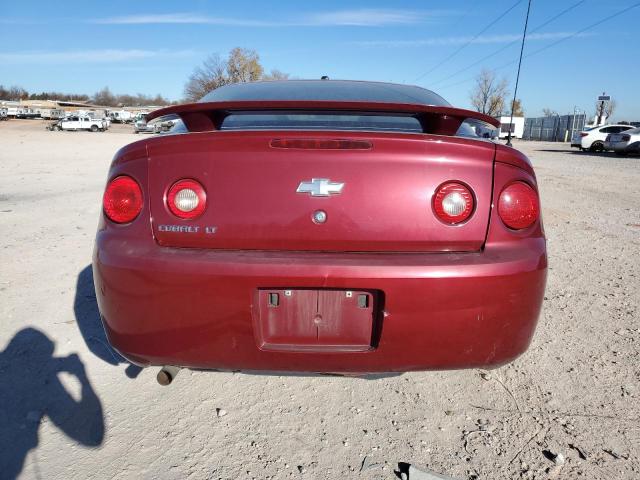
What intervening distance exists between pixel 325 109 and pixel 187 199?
2.18 ft

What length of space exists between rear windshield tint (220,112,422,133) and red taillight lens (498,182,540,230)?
0.44m

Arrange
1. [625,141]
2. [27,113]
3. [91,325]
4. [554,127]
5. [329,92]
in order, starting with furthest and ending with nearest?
[27,113] < [554,127] < [625,141] < [91,325] < [329,92]

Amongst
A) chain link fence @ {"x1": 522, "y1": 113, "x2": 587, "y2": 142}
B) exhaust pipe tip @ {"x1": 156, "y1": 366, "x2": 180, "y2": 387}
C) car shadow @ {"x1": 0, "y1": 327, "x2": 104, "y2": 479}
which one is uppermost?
exhaust pipe tip @ {"x1": 156, "y1": 366, "x2": 180, "y2": 387}

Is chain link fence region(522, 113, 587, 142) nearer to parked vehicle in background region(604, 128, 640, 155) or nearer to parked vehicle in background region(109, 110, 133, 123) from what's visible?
parked vehicle in background region(604, 128, 640, 155)

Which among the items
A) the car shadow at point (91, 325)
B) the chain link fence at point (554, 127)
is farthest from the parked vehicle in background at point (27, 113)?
the car shadow at point (91, 325)

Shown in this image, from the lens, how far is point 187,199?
1.62 meters

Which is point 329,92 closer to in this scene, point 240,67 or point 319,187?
point 319,187

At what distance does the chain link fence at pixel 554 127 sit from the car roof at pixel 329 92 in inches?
1723

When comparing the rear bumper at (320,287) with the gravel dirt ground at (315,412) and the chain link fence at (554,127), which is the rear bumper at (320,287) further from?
the chain link fence at (554,127)

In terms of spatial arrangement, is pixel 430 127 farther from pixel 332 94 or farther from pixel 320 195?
pixel 332 94

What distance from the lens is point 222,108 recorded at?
5.58 ft

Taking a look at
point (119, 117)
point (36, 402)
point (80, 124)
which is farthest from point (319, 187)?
point (119, 117)

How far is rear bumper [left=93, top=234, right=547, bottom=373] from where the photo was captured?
1.53 meters

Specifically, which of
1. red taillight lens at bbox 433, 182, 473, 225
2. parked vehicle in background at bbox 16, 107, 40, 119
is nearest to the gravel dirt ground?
red taillight lens at bbox 433, 182, 473, 225
